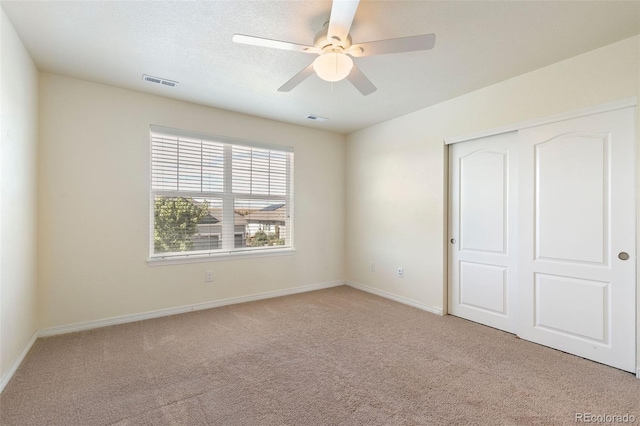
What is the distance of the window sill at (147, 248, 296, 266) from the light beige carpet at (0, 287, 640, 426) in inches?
26.4

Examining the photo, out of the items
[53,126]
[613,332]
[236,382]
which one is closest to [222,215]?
[53,126]

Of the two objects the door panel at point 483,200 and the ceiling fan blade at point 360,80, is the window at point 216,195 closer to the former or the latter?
the ceiling fan blade at point 360,80

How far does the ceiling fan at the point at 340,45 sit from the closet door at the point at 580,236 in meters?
1.80

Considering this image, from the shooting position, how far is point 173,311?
11.5 ft

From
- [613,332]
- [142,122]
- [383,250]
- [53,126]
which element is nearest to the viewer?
[613,332]

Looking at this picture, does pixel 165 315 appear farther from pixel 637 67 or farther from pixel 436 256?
pixel 637 67

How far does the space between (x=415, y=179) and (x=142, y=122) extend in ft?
11.1

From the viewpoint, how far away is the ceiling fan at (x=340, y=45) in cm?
164

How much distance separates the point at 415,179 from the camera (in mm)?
3869

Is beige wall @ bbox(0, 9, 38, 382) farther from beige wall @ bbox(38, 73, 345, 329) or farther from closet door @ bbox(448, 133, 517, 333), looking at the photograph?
closet door @ bbox(448, 133, 517, 333)

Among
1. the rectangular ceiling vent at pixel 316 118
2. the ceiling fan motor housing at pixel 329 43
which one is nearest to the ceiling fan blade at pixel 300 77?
the ceiling fan motor housing at pixel 329 43

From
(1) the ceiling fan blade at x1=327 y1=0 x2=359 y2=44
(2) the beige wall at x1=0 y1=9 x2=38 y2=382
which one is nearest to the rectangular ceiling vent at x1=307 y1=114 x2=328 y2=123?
(1) the ceiling fan blade at x1=327 y1=0 x2=359 y2=44

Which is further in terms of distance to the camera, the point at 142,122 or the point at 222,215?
the point at 222,215

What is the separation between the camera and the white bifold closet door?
2.30 meters
